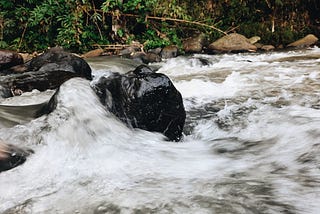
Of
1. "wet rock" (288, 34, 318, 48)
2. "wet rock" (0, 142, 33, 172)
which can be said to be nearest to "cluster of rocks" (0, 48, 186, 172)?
"wet rock" (0, 142, 33, 172)

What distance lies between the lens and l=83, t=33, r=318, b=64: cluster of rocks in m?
8.80

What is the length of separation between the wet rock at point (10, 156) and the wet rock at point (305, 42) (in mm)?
8643

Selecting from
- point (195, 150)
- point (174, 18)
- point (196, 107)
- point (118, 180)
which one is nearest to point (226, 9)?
point (174, 18)

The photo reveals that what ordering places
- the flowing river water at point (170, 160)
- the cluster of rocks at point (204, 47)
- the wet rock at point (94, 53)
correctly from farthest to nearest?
the wet rock at point (94, 53)
the cluster of rocks at point (204, 47)
the flowing river water at point (170, 160)

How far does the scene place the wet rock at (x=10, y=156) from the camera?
2581mm

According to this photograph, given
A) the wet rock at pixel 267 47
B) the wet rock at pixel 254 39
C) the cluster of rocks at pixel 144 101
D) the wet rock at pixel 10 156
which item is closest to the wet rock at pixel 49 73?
the cluster of rocks at pixel 144 101

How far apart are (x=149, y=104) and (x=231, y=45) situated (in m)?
6.52

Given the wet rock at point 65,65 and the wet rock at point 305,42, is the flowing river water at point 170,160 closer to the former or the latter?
the wet rock at point 65,65

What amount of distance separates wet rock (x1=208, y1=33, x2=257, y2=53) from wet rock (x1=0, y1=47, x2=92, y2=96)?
4437mm

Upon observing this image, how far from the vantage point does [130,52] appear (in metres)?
9.02

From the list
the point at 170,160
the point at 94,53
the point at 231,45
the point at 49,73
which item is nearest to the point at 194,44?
the point at 231,45

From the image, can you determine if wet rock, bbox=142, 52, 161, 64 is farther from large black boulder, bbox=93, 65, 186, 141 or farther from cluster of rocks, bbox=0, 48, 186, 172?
large black boulder, bbox=93, 65, 186, 141

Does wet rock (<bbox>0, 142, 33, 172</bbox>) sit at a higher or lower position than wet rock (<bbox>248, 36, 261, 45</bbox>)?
higher

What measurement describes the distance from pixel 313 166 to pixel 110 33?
8006 millimetres
